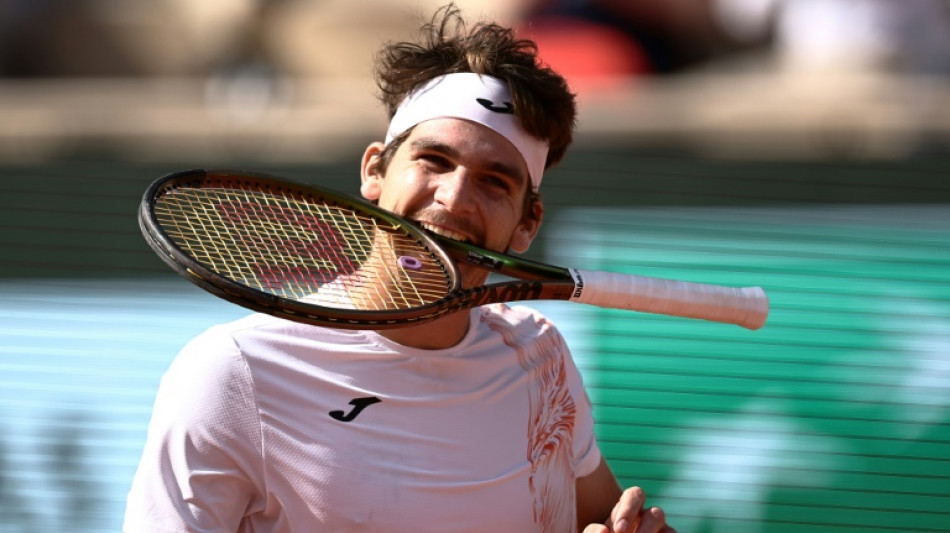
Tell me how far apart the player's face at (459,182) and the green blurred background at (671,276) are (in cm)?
176

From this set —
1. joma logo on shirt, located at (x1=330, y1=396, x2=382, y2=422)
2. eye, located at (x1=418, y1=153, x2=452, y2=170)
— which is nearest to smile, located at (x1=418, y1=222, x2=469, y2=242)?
eye, located at (x1=418, y1=153, x2=452, y2=170)

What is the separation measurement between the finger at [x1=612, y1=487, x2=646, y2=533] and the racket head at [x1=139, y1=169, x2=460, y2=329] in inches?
21.2

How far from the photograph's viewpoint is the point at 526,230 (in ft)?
9.84

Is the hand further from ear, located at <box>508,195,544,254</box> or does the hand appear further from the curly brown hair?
the curly brown hair

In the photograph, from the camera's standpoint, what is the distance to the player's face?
268cm

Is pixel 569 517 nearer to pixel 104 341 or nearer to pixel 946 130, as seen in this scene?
pixel 104 341

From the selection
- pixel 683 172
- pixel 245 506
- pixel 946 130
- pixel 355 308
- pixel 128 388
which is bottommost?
pixel 128 388

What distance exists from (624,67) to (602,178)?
1.32 m

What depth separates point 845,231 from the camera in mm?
4902

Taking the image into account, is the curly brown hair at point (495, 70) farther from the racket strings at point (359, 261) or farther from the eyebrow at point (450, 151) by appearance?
the racket strings at point (359, 261)

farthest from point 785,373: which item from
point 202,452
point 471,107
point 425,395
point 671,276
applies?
point 202,452

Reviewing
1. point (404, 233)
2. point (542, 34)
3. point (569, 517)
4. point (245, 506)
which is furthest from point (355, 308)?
point (542, 34)

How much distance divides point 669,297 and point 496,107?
529 millimetres

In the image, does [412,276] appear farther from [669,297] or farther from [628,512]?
[628,512]
